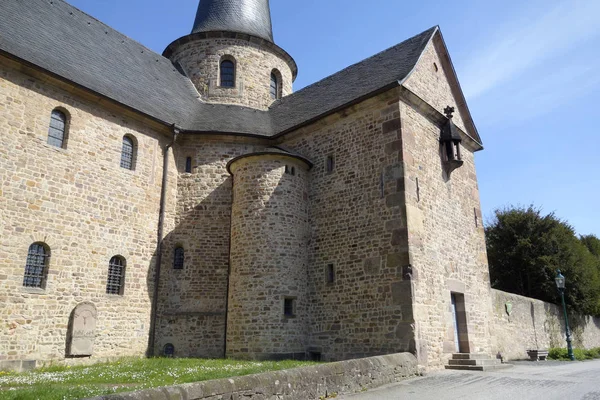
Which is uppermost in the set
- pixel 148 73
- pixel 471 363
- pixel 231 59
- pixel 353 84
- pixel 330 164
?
pixel 231 59

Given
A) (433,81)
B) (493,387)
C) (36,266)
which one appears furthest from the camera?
(433,81)

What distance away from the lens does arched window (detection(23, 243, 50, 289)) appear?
1145 centimetres

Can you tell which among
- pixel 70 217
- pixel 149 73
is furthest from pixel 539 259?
pixel 70 217

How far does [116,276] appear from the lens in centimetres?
1347

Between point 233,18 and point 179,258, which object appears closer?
point 179,258

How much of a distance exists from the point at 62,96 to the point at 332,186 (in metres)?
8.22

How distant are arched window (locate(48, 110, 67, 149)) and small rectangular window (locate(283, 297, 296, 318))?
7688 mm

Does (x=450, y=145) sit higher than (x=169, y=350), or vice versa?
(x=450, y=145)

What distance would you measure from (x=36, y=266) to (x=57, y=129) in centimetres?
380

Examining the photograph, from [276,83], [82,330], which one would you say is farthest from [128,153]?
[276,83]

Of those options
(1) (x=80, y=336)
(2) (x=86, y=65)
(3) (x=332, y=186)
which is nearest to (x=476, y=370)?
(3) (x=332, y=186)

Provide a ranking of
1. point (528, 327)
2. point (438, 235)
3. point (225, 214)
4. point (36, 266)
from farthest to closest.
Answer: point (528, 327) < point (225, 214) < point (438, 235) < point (36, 266)

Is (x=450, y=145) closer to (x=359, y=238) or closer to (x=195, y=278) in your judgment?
(x=359, y=238)

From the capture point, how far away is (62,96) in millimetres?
12844
